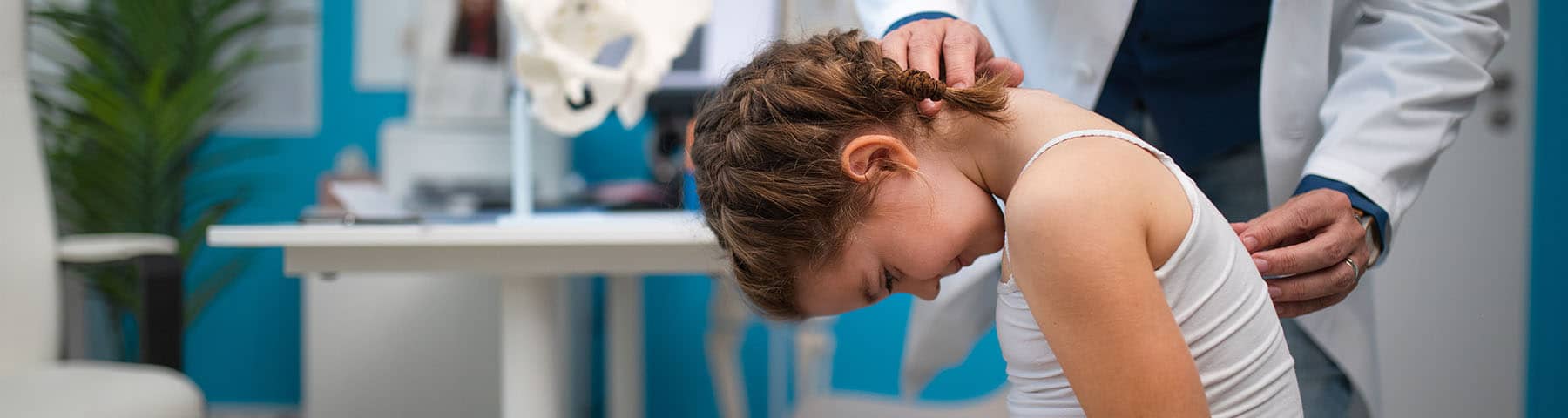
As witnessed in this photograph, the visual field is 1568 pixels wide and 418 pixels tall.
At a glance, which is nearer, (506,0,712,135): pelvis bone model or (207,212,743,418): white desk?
(207,212,743,418): white desk

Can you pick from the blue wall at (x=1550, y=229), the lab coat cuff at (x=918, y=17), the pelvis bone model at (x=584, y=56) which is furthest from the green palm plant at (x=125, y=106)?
the blue wall at (x=1550, y=229)

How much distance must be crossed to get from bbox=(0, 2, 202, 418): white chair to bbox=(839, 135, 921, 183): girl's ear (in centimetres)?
102

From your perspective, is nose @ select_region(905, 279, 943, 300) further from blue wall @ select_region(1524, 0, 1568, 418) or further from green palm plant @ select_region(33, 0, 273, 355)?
green palm plant @ select_region(33, 0, 273, 355)

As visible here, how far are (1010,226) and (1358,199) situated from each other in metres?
0.42

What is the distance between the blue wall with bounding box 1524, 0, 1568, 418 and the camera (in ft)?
7.04

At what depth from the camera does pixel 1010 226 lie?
69cm

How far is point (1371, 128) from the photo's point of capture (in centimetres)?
97

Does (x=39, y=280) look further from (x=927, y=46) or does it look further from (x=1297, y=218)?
(x=1297, y=218)

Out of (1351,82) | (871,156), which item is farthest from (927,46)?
(1351,82)

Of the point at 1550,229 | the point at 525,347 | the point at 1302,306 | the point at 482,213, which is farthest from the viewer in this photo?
the point at 1550,229

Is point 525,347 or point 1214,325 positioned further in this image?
point 525,347

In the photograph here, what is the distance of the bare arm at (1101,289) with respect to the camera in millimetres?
661

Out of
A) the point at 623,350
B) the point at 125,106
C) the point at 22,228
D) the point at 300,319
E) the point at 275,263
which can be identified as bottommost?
the point at 300,319

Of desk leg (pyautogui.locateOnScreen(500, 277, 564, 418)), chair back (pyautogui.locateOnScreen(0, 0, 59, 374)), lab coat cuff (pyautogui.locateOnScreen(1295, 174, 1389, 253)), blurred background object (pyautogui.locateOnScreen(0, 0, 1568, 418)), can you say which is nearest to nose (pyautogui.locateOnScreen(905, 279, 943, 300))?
lab coat cuff (pyautogui.locateOnScreen(1295, 174, 1389, 253))
